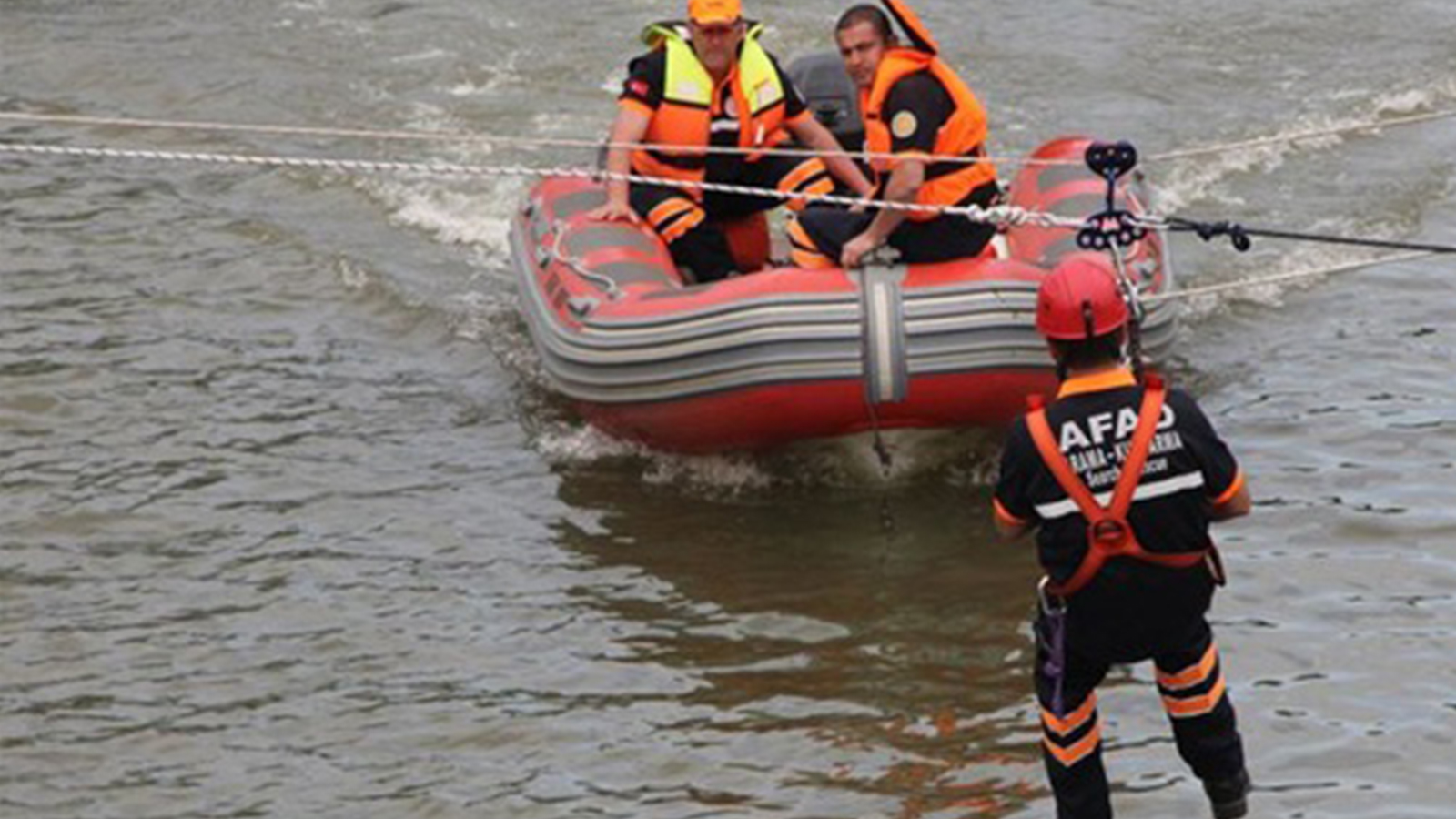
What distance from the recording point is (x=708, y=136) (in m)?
9.11

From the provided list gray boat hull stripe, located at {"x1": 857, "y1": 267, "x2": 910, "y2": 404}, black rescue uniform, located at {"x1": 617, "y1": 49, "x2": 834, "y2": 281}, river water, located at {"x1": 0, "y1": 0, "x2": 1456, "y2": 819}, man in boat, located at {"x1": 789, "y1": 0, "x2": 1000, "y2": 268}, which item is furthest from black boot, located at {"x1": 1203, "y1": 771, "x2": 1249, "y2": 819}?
black rescue uniform, located at {"x1": 617, "y1": 49, "x2": 834, "y2": 281}

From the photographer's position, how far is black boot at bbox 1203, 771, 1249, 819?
5.89 metres

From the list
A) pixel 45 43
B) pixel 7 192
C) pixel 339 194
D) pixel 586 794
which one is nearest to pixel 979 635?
pixel 586 794

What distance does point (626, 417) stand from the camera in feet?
28.6

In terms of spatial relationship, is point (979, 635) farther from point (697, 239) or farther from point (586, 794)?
point (697, 239)

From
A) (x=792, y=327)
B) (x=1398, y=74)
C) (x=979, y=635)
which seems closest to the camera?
(x=979, y=635)

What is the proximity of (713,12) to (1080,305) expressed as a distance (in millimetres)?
3610

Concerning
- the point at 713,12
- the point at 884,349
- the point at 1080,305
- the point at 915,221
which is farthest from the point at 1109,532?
the point at 713,12

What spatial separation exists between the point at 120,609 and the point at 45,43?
6900 mm

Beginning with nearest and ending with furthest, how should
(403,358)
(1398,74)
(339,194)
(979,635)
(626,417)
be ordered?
(979,635) < (626,417) < (403,358) < (339,194) < (1398,74)

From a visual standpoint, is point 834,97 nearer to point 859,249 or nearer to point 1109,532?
point 859,249

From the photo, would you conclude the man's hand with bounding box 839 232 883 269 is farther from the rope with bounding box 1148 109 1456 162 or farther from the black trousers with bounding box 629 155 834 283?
the rope with bounding box 1148 109 1456 162

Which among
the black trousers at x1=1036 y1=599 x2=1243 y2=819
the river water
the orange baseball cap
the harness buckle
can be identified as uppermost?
the orange baseball cap

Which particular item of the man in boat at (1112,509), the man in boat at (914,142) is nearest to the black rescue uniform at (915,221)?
the man in boat at (914,142)
